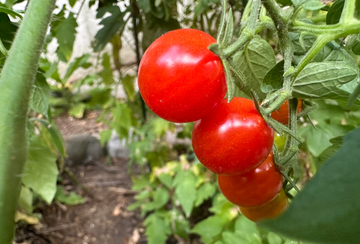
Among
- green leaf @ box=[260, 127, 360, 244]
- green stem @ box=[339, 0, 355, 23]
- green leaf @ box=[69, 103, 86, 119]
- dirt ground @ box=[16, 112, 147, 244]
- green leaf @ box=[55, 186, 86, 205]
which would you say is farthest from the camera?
green leaf @ box=[69, 103, 86, 119]

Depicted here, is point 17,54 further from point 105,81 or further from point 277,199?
point 105,81

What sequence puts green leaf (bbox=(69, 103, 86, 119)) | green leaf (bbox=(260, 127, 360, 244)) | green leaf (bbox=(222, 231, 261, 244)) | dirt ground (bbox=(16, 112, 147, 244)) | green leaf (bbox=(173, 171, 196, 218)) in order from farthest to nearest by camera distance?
green leaf (bbox=(69, 103, 86, 119))
dirt ground (bbox=(16, 112, 147, 244))
green leaf (bbox=(173, 171, 196, 218))
green leaf (bbox=(222, 231, 261, 244))
green leaf (bbox=(260, 127, 360, 244))

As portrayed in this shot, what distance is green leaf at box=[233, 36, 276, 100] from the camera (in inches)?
16.1

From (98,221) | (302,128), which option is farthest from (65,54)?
(98,221)

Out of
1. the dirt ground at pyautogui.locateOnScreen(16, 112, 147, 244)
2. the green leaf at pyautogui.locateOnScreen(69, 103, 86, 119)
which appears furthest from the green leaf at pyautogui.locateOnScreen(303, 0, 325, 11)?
the green leaf at pyautogui.locateOnScreen(69, 103, 86, 119)

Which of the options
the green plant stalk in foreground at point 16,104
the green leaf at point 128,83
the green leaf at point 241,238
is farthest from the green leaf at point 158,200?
the green plant stalk in foreground at point 16,104

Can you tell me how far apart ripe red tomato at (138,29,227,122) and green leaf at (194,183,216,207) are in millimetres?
886

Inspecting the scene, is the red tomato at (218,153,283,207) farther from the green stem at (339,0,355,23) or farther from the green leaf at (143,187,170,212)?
the green leaf at (143,187,170,212)

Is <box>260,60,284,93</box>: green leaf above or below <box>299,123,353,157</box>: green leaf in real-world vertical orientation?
above

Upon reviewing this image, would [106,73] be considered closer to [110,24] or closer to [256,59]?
[110,24]

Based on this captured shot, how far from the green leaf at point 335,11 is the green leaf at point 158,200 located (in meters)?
1.10

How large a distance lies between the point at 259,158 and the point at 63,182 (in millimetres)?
1926

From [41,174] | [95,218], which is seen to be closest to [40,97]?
[41,174]

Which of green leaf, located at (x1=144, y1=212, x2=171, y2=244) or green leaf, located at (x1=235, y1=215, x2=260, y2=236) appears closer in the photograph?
green leaf, located at (x1=235, y1=215, x2=260, y2=236)
